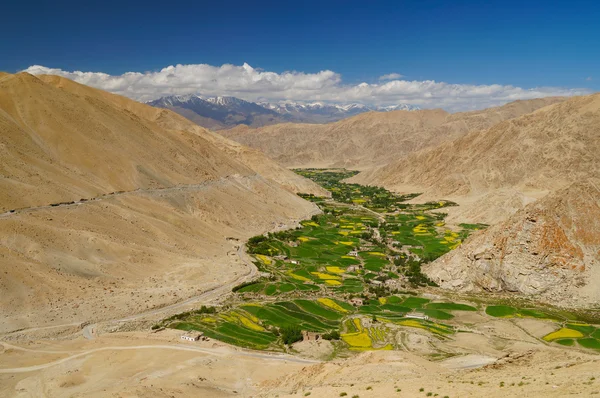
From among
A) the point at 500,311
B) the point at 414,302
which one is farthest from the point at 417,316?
the point at 500,311

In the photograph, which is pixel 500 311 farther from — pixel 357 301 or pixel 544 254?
pixel 357 301

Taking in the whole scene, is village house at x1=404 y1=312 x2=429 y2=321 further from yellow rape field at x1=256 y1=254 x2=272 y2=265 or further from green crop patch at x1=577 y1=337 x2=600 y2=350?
yellow rape field at x1=256 y1=254 x2=272 y2=265

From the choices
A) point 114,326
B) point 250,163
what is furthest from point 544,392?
point 250,163

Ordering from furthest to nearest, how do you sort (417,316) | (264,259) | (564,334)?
1. (264,259)
2. (417,316)
3. (564,334)

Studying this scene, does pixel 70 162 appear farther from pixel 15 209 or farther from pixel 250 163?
pixel 250 163

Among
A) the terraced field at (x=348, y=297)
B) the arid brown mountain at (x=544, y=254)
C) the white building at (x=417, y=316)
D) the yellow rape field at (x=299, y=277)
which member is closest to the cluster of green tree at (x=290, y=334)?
the terraced field at (x=348, y=297)

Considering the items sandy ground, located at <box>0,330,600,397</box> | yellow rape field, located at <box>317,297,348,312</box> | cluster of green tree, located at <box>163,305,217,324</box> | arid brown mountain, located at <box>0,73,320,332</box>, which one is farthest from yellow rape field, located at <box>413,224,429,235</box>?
cluster of green tree, located at <box>163,305,217,324</box>

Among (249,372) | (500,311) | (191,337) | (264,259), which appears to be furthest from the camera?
(264,259)

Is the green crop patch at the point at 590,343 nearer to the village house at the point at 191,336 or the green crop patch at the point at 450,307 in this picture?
the green crop patch at the point at 450,307
